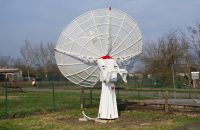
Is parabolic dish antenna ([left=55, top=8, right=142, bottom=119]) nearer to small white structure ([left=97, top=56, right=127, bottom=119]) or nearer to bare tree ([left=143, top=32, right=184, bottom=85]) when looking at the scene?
small white structure ([left=97, top=56, right=127, bottom=119])

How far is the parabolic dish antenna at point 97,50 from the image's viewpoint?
700 inches

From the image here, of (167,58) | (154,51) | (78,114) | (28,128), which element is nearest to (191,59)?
(167,58)

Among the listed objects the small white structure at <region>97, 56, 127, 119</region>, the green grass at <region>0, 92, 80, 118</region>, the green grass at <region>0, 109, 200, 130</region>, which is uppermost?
the small white structure at <region>97, 56, 127, 119</region>

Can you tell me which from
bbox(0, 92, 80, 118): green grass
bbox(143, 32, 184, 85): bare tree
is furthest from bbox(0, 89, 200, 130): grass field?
bbox(143, 32, 184, 85): bare tree

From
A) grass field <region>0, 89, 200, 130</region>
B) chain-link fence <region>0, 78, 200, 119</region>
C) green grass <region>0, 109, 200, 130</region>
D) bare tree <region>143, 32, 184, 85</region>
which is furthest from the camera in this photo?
bare tree <region>143, 32, 184, 85</region>

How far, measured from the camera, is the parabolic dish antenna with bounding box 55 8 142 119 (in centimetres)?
1778

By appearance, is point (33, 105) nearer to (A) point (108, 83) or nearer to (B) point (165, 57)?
(A) point (108, 83)

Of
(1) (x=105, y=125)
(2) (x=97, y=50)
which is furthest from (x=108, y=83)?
(1) (x=105, y=125)

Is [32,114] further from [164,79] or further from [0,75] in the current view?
[0,75]

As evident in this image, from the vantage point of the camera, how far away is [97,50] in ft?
59.4

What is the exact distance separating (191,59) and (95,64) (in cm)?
4651

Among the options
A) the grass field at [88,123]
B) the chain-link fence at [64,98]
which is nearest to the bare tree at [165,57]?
the chain-link fence at [64,98]

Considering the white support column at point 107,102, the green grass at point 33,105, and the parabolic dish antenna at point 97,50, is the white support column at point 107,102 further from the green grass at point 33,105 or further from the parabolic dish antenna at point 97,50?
the green grass at point 33,105

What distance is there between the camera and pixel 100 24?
59.0ft
